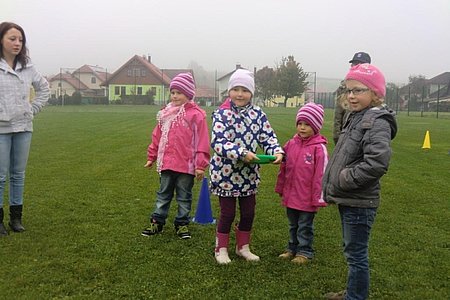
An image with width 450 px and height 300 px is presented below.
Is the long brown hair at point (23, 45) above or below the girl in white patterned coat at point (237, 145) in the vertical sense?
above

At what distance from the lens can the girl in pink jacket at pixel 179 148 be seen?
5109 mm

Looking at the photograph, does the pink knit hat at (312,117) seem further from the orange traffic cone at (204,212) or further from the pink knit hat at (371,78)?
the orange traffic cone at (204,212)

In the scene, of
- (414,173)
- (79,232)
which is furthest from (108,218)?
(414,173)

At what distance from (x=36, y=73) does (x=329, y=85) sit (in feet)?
246

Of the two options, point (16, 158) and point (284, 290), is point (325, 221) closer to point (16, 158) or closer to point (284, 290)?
point (284, 290)

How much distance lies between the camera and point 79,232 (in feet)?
17.4

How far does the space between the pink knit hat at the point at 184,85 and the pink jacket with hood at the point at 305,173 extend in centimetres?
129

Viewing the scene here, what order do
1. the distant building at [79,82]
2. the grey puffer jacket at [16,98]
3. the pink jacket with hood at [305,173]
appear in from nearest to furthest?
the pink jacket with hood at [305,173]
the grey puffer jacket at [16,98]
the distant building at [79,82]

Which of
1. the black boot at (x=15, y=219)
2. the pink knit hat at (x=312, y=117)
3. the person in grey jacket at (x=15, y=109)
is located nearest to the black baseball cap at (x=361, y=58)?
the pink knit hat at (x=312, y=117)

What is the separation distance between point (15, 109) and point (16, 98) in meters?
0.12

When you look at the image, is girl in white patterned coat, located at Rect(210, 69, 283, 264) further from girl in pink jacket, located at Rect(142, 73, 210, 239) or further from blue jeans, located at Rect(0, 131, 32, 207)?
blue jeans, located at Rect(0, 131, 32, 207)

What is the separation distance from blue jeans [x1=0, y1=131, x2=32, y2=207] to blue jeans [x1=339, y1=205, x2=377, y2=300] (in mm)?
3426

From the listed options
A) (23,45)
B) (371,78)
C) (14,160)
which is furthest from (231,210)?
(23,45)

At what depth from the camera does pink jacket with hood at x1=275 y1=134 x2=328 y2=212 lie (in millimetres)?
4551
